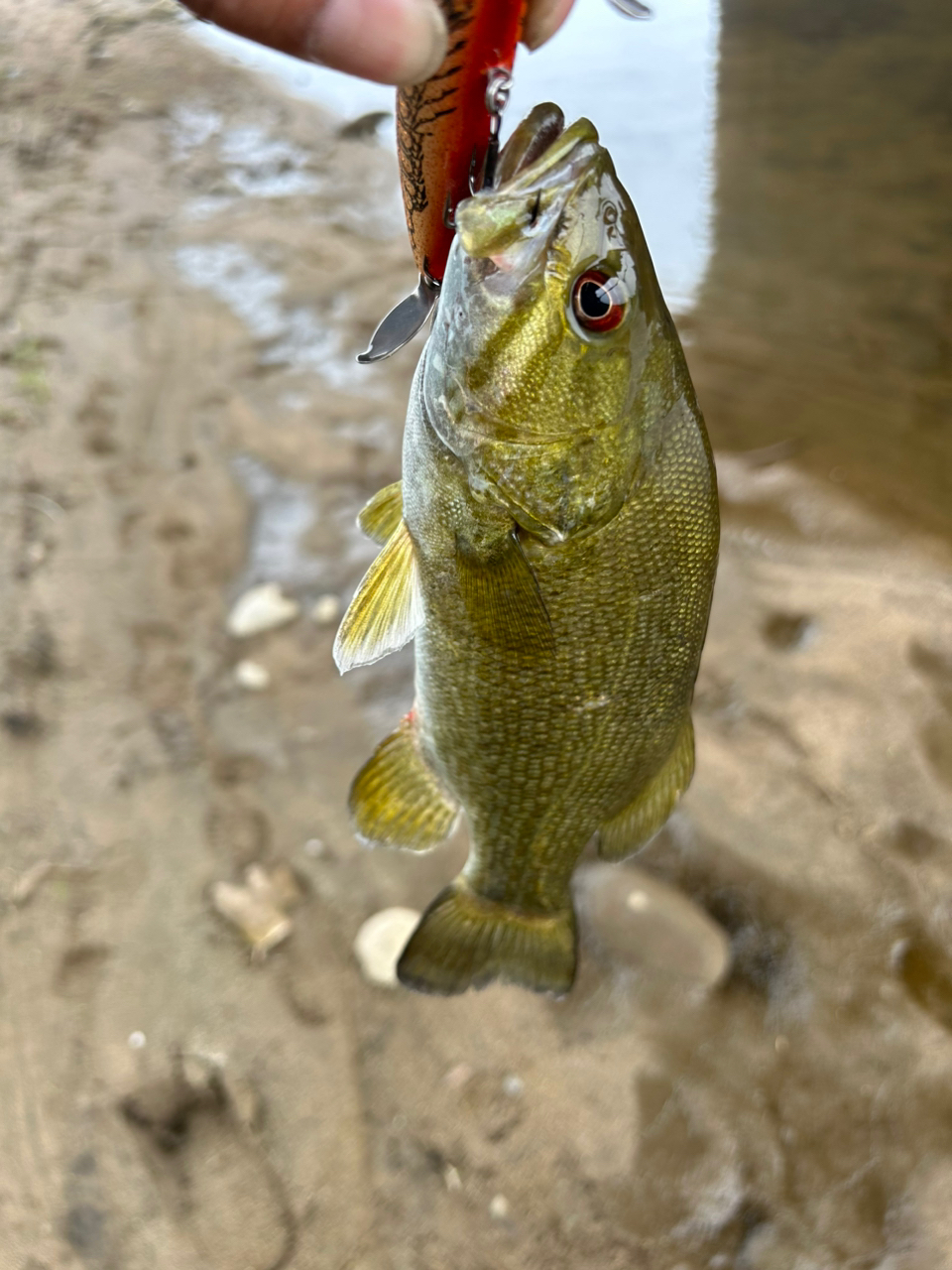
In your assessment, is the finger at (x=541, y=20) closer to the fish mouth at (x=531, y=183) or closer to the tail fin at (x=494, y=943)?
the fish mouth at (x=531, y=183)

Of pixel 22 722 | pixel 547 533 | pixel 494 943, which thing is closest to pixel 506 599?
pixel 547 533

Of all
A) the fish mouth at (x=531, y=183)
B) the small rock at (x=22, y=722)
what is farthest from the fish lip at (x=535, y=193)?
the small rock at (x=22, y=722)

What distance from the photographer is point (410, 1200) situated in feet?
6.78

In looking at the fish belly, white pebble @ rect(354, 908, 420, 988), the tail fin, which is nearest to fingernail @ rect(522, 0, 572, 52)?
the fish belly

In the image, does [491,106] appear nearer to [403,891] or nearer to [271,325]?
[403,891]

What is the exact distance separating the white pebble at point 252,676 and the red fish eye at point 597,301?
7.22 ft

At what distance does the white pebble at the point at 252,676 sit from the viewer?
3.01m

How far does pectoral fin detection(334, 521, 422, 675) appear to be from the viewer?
1.34 m

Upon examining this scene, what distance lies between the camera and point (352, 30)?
0.84m

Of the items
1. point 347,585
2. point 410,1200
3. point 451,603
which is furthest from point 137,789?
point 451,603

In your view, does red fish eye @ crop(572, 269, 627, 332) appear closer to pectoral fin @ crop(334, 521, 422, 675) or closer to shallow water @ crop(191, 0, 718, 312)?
pectoral fin @ crop(334, 521, 422, 675)

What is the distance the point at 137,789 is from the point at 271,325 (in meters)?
2.76

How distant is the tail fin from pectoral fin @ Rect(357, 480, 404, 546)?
0.77m

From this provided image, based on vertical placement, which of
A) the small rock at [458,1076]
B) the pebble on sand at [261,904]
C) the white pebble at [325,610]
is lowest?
the small rock at [458,1076]
